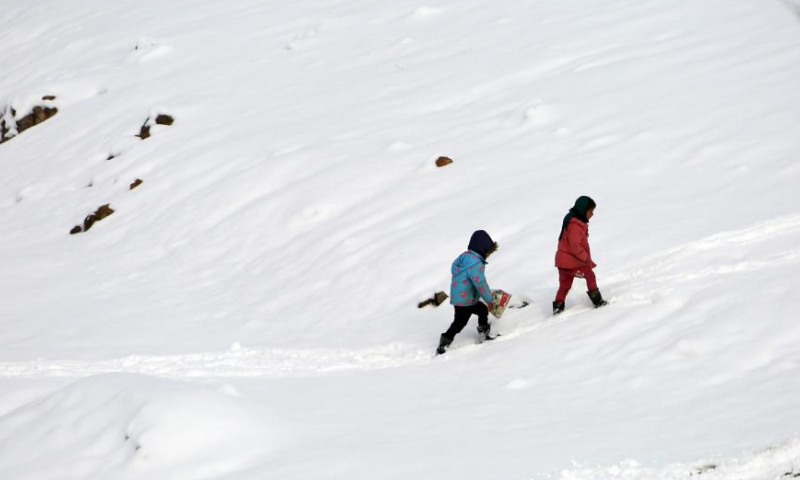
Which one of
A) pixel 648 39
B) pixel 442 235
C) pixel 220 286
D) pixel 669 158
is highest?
pixel 648 39

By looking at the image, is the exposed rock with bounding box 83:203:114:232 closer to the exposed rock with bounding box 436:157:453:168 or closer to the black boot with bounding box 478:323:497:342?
the exposed rock with bounding box 436:157:453:168

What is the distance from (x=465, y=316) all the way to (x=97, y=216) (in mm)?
12617

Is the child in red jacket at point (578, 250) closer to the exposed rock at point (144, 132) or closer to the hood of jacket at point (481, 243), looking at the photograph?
the hood of jacket at point (481, 243)

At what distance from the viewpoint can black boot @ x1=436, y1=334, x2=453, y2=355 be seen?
11.5 meters

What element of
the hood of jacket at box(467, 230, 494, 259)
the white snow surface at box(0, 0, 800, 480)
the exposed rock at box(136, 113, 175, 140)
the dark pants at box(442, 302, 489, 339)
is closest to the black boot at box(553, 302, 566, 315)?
the white snow surface at box(0, 0, 800, 480)

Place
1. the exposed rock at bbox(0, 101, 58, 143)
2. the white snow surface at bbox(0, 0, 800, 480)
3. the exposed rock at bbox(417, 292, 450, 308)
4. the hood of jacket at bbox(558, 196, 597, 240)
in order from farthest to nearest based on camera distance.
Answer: the exposed rock at bbox(0, 101, 58, 143) → the exposed rock at bbox(417, 292, 450, 308) → the hood of jacket at bbox(558, 196, 597, 240) → the white snow surface at bbox(0, 0, 800, 480)

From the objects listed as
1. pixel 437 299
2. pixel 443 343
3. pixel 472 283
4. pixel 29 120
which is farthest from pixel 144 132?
pixel 472 283

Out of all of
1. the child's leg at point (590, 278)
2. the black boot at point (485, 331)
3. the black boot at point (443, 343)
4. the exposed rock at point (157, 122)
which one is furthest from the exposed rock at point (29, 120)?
the child's leg at point (590, 278)

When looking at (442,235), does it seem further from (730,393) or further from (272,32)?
(272,32)

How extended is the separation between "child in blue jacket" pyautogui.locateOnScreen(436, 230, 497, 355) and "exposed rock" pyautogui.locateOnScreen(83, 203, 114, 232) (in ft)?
40.3

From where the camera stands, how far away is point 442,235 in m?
14.5

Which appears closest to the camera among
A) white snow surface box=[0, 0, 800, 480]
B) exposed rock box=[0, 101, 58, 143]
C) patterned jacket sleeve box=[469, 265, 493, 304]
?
white snow surface box=[0, 0, 800, 480]

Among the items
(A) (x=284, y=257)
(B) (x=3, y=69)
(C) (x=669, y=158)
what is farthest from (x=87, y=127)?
(C) (x=669, y=158)

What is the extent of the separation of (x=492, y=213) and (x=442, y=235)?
0.89m
